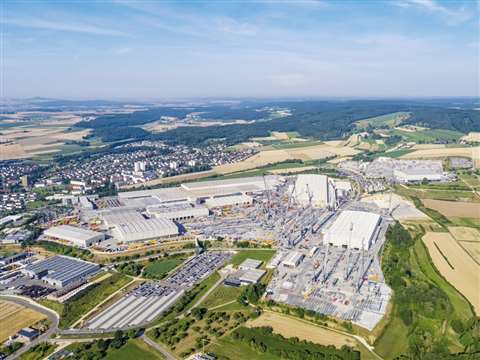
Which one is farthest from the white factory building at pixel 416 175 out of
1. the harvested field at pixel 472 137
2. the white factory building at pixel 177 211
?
the harvested field at pixel 472 137

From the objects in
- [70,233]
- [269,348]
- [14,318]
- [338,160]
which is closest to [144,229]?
[70,233]

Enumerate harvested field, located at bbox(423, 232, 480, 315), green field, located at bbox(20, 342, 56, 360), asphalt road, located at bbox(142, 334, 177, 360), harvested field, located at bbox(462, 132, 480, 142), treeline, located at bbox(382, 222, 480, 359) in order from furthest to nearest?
harvested field, located at bbox(462, 132, 480, 142) → harvested field, located at bbox(423, 232, 480, 315) → green field, located at bbox(20, 342, 56, 360) → asphalt road, located at bbox(142, 334, 177, 360) → treeline, located at bbox(382, 222, 480, 359)

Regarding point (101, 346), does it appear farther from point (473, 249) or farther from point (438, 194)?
point (438, 194)

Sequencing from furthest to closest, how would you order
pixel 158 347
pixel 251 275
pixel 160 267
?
1. pixel 160 267
2. pixel 251 275
3. pixel 158 347

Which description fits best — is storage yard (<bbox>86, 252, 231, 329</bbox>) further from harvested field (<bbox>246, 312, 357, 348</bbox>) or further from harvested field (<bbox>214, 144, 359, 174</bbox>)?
harvested field (<bbox>214, 144, 359, 174</bbox>)

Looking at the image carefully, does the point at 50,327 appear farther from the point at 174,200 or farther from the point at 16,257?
the point at 174,200

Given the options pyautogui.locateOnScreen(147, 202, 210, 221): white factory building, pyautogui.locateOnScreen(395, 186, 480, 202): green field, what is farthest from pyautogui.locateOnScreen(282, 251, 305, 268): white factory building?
pyautogui.locateOnScreen(395, 186, 480, 202): green field
